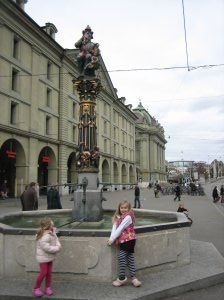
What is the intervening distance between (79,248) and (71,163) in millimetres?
45017

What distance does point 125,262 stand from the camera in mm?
6492

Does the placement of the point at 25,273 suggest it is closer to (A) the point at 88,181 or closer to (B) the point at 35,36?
(A) the point at 88,181

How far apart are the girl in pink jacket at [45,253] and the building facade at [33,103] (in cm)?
2384

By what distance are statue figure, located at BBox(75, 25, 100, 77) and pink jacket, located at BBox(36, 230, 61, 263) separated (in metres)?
6.00

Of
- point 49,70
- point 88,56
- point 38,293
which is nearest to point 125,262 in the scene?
point 38,293

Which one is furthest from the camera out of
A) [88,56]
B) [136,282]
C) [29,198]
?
[29,198]

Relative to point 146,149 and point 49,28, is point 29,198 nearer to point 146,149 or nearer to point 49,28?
point 49,28

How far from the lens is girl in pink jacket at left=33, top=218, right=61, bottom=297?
5918 millimetres

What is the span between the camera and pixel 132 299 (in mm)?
5723

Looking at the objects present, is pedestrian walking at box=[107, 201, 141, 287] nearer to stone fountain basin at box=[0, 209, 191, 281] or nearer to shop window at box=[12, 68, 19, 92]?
stone fountain basin at box=[0, 209, 191, 281]

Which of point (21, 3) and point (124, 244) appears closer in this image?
point (124, 244)

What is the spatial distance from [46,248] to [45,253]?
121 mm

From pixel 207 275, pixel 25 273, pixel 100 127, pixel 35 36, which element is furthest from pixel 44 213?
pixel 100 127

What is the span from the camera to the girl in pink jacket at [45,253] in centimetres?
592
